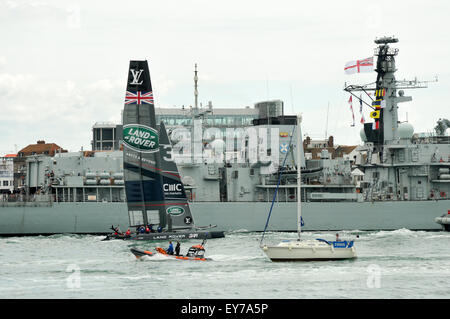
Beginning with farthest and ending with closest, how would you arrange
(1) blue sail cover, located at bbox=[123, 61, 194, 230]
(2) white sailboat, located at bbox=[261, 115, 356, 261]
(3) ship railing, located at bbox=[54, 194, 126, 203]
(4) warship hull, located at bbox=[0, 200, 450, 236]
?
(3) ship railing, located at bbox=[54, 194, 126, 203], (4) warship hull, located at bbox=[0, 200, 450, 236], (1) blue sail cover, located at bbox=[123, 61, 194, 230], (2) white sailboat, located at bbox=[261, 115, 356, 261]

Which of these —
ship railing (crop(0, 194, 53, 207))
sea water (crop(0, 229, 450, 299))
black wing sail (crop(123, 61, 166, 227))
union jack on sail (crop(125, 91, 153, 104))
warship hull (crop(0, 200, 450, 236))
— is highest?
union jack on sail (crop(125, 91, 153, 104))

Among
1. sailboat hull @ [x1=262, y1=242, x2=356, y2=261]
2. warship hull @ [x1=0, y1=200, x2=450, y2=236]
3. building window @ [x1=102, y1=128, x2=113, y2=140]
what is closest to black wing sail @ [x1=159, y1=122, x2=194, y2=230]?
warship hull @ [x1=0, y1=200, x2=450, y2=236]

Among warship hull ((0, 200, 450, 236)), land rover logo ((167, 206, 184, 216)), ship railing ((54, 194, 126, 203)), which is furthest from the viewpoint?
ship railing ((54, 194, 126, 203))

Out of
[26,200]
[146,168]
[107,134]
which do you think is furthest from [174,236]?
[107,134]

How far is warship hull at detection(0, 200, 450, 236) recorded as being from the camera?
143ft

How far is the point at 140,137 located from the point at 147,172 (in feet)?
7.63

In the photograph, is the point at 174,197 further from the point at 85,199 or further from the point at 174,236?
the point at 85,199

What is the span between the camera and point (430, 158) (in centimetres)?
4884

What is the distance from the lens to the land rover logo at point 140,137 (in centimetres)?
4262

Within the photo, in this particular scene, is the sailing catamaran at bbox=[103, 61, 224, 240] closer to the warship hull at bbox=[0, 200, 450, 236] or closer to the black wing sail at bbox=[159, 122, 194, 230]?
the black wing sail at bbox=[159, 122, 194, 230]

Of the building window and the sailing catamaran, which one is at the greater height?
the building window

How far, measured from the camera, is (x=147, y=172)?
141ft

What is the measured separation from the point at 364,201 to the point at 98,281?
27.0m
